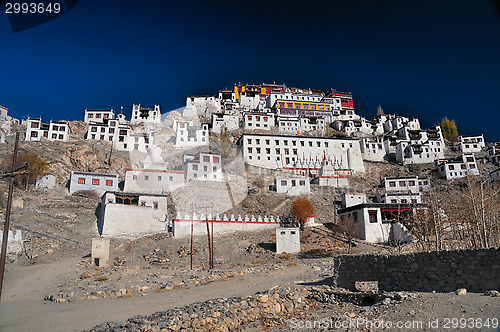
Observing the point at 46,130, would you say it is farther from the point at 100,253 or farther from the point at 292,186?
the point at 100,253

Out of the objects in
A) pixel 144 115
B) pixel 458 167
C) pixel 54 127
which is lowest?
pixel 458 167

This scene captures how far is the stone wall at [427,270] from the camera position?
8.23 meters

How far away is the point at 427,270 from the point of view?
31.4 ft

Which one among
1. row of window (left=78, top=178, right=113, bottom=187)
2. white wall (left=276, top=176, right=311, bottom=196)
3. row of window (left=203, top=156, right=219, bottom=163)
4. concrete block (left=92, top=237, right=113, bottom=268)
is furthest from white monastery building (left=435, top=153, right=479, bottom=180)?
concrete block (left=92, top=237, right=113, bottom=268)

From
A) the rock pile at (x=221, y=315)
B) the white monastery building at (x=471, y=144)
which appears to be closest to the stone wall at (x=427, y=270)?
the rock pile at (x=221, y=315)

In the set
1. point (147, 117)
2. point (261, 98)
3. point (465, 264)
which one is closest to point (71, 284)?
point (465, 264)

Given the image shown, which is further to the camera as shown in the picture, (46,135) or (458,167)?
(458,167)

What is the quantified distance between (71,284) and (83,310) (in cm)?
708

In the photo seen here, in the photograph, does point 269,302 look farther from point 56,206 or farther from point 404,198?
point 404,198

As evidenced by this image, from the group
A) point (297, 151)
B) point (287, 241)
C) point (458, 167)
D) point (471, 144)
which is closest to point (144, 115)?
point (297, 151)

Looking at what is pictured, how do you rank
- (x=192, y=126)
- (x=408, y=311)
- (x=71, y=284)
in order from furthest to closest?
(x=192, y=126) → (x=71, y=284) → (x=408, y=311)

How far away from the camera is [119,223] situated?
1398 inches

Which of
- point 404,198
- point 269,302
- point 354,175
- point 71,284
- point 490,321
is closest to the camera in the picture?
point 490,321

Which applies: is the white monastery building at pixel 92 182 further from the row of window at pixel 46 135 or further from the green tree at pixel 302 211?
the green tree at pixel 302 211
